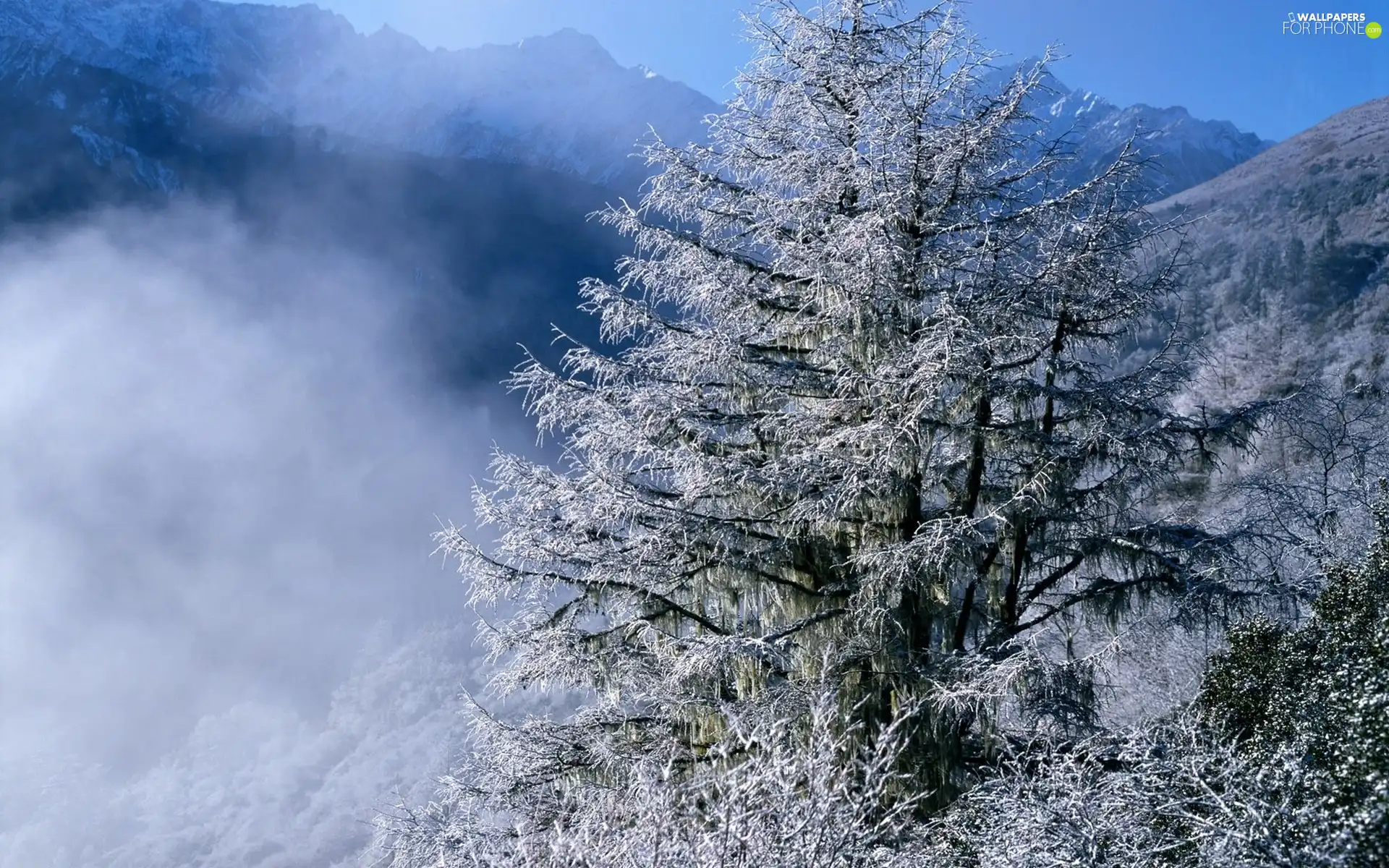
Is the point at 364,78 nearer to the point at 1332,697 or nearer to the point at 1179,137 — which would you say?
the point at 1179,137

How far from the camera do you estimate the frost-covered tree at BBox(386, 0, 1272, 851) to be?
221 inches

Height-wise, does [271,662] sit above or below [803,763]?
above

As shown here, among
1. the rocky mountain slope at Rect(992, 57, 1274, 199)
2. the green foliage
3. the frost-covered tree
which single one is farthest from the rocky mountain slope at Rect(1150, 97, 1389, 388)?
the green foliage

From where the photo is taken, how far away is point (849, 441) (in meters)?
5.40

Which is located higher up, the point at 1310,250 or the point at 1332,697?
the point at 1310,250

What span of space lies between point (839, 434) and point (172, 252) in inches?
4194

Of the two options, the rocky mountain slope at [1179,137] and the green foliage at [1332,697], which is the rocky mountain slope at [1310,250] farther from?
the green foliage at [1332,697]

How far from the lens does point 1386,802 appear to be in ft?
10.6

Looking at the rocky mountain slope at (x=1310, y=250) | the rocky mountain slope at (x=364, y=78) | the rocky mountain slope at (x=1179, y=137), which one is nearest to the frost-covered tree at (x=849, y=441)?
the rocky mountain slope at (x=1310, y=250)

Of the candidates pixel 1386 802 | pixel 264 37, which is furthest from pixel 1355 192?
pixel 264 37

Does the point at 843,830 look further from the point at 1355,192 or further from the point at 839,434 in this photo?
the point at 1355,192

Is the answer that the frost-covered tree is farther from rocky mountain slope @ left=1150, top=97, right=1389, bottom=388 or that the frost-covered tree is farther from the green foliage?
rocky mountain slope @ left=1150, top=97, right=1389, bottom=388

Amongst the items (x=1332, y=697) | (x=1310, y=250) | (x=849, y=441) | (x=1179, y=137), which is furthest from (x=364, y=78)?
(x=1332, y=697)

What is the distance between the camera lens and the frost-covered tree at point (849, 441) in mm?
5605
